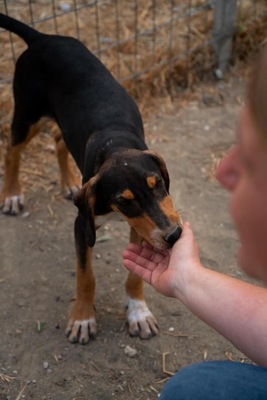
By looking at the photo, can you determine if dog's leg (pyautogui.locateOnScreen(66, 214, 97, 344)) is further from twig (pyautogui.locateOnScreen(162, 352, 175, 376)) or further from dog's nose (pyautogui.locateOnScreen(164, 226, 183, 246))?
dog's nose (pyautogui.locateOnScreen(164, 226, 183, 246))

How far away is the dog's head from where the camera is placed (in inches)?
99.0

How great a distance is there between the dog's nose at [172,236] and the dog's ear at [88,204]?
38 centimetres

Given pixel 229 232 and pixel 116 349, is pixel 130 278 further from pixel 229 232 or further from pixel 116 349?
pixel 229 232

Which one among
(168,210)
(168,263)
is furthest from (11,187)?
(168,263)

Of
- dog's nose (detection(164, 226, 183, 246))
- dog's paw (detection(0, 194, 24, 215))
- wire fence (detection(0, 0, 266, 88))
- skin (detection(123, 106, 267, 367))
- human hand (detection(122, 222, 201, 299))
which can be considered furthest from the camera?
wire fence (detection(0, 0, 266, 88))

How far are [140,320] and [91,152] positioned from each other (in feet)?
2.68

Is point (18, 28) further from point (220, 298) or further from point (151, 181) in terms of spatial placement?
point (220, 298)

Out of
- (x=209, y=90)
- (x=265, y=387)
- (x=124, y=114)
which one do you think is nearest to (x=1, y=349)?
(x=124, y=114)

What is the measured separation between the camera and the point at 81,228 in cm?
283

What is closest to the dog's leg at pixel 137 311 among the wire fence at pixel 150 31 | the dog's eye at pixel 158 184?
the dog's eye at pixel 158 184

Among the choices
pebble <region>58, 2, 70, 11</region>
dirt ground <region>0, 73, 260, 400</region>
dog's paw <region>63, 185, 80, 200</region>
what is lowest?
dirt ground <region>0, 73, 260, 400</region>

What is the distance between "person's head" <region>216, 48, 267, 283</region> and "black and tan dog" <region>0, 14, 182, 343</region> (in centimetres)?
105

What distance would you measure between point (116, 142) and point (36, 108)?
766 mm

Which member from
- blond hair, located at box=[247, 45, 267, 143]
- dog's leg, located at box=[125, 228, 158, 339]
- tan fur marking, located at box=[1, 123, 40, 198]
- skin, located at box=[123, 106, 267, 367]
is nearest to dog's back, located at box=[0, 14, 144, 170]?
tan fur marking, located at box=[1, 123, 40, 198]
